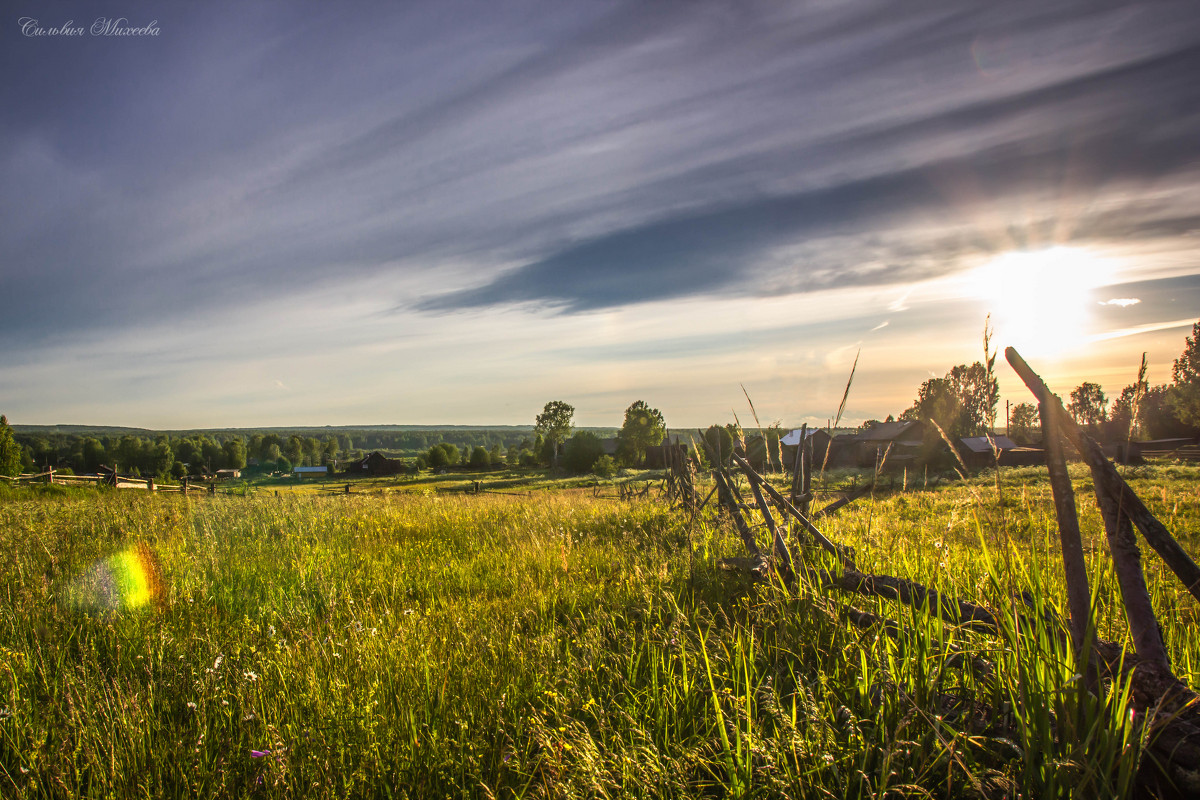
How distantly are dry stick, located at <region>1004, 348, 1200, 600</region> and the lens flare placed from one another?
249 inches

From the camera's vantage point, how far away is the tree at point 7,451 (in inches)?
1664

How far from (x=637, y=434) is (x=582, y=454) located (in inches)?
305

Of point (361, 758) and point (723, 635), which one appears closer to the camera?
point (361, 758)

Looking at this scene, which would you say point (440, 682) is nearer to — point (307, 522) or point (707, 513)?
point (707, 513)

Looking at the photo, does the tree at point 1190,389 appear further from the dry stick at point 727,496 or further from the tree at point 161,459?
the tree at point 161,459

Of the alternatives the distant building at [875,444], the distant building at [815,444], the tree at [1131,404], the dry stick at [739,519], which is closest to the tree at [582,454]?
the distant building at [815,444]

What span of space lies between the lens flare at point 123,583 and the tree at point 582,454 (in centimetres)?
6304

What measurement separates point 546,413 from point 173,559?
76.1m

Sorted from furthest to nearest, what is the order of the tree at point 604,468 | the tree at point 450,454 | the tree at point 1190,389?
the tree at point 450,454
the tree at point 604,468
the tree at point 1190,389

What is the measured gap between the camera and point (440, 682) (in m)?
3.04

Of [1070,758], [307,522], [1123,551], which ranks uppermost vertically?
[1123,551]

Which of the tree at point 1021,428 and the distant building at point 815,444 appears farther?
the distant building at point 815,444

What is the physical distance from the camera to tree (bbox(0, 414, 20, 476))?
42253mm

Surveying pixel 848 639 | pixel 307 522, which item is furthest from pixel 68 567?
pixel 848 639
